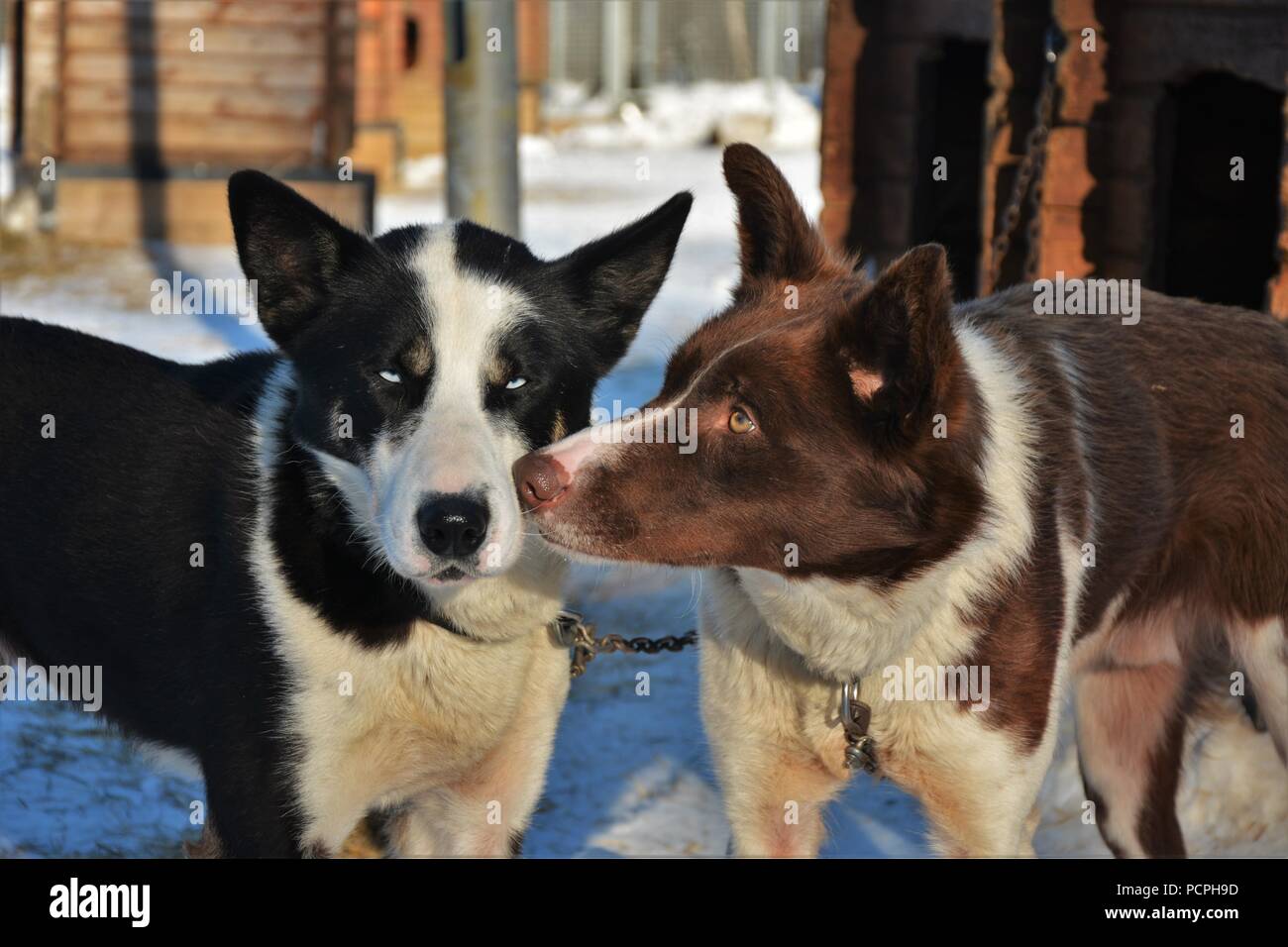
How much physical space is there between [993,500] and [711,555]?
0.54 metres

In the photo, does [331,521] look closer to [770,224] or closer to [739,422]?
[739,422]

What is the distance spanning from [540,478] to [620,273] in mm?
759

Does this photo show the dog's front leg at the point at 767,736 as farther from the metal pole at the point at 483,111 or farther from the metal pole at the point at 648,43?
the metal pole at the point at 648,43

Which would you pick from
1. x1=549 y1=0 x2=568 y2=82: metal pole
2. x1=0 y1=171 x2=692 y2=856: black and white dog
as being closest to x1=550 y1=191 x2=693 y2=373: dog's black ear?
x1=0 y1=171 x2=692 y2=856: black and white dog

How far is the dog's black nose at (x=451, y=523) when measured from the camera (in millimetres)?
2756

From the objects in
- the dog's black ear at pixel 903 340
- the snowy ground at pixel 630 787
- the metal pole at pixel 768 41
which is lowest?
the snowy ground at pixel 630 787

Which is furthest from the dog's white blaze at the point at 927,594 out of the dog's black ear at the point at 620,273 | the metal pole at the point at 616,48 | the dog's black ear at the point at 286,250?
the metal pole at the point at 616,48

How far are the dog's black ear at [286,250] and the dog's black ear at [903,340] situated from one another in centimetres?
105

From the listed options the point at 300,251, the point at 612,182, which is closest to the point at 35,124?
the point at 612,182

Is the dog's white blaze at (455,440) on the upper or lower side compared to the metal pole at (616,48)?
lower

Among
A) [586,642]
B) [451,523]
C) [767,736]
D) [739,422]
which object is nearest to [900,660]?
[767,736]

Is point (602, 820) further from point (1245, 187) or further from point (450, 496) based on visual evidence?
point (1245, 187)

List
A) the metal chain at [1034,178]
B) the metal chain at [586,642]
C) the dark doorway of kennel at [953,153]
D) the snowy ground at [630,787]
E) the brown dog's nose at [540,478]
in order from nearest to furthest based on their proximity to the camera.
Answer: the brown dog's nose at [540,478], the metal chain at [586,642], the snowy ground at [630,787], the metal chain at [1034,178], the dark doorway of kennel at [953,153]

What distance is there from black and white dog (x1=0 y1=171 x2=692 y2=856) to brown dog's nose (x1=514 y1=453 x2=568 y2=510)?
7cm
